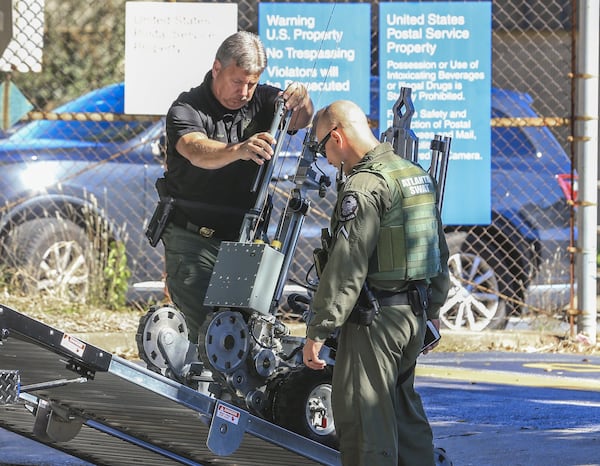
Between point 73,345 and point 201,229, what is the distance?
168cm

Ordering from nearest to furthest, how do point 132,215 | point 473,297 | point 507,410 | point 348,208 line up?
point 348,208
point 507,410
point 473,297
point 132,215

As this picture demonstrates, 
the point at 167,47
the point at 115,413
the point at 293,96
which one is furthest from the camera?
the point at 167,47

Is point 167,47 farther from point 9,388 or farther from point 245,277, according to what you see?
point 9,388

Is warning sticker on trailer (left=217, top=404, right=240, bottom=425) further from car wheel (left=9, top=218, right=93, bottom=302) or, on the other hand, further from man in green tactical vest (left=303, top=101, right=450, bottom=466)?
car wheel (left=9, top=218, right=93, bottom=302)

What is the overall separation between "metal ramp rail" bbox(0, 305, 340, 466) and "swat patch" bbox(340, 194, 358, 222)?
0.93 metres

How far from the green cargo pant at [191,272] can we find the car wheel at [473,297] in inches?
202

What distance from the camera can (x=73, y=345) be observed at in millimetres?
4738

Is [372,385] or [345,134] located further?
[345,134]

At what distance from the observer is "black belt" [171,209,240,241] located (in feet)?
Result: 20.7

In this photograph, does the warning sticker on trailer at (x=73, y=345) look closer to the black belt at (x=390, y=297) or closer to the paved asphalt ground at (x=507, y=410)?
the black belt at (x=390, y=297)

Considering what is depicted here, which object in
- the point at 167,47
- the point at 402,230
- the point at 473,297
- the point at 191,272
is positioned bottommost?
the point at 473,297

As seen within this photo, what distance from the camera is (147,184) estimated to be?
1134 centimetres

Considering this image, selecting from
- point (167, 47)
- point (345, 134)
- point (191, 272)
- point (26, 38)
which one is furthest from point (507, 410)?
point (26, 38)

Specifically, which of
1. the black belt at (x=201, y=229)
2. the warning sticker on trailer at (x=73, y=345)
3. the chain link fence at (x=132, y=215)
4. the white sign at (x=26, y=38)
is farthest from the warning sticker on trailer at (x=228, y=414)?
the white sign at (x=26, y=38)
